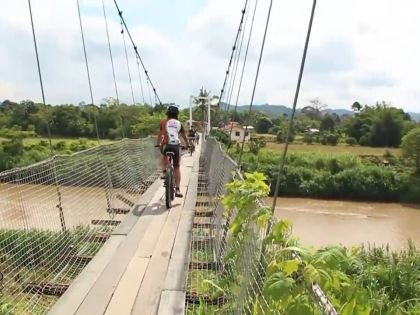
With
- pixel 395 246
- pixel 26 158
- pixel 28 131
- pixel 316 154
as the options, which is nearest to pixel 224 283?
pixel 395 246

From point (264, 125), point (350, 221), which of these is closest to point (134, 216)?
point (350, 221)

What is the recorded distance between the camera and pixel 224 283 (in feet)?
7.77

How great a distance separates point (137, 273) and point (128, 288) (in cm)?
22

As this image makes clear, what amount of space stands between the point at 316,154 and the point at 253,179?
31.9m

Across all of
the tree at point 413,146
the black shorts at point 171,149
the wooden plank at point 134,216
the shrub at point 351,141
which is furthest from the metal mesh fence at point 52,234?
the shrub at point 351,141

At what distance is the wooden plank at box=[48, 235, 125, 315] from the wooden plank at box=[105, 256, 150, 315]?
0.13m

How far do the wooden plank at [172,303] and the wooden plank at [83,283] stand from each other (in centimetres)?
35

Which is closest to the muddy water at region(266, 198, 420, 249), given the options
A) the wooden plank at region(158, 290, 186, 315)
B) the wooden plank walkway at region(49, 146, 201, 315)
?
the wooden plank walkway at region(49, 146, 201, 315)

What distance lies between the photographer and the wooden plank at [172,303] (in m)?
2.22

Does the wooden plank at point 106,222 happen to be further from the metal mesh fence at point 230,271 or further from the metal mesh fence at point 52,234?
the metal mesh fence at point 230,271

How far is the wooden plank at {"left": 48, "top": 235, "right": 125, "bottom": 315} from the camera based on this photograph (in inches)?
88.0

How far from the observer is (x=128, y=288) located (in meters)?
2.50

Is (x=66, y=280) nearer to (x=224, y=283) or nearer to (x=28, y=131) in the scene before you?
(x=224, y=283)

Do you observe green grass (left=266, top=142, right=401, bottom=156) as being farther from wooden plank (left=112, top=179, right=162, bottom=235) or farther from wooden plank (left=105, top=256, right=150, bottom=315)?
wooden plank (left=105, top=256, right=150, bottom=315)
